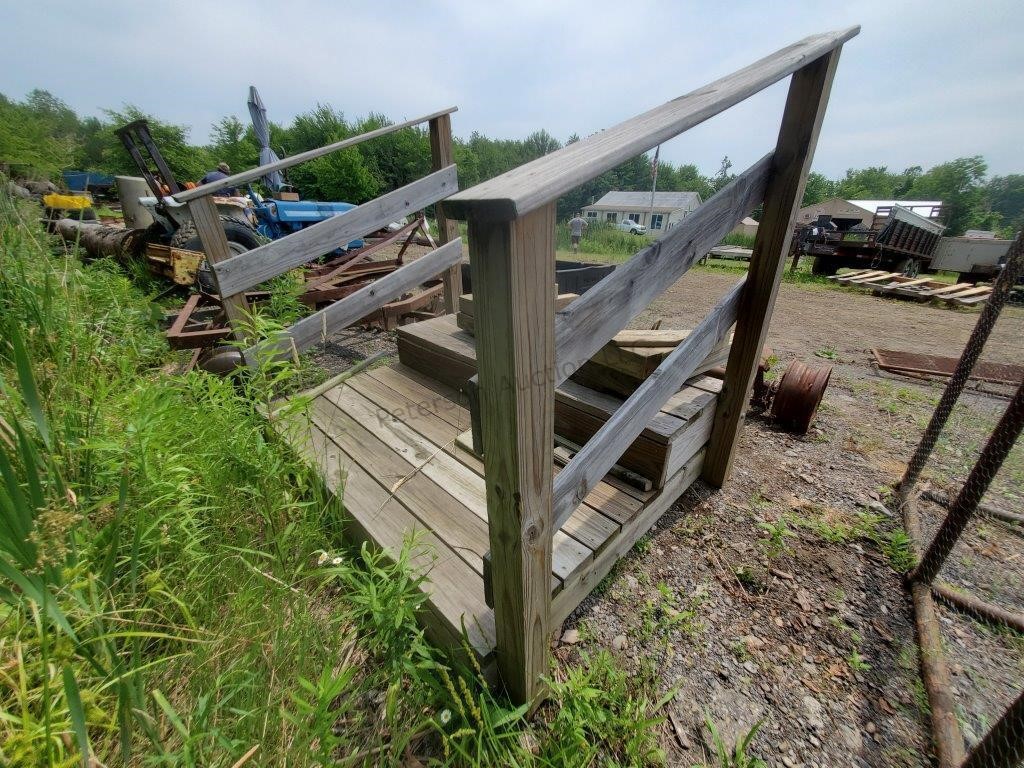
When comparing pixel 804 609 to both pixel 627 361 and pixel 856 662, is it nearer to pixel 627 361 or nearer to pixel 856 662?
pixel 856 662

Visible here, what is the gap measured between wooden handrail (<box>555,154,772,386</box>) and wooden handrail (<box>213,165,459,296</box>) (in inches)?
73.0

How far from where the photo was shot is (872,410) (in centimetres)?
324

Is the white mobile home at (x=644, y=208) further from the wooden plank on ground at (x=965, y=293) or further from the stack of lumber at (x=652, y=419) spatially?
the stack of lumber at (x=652, y=419)

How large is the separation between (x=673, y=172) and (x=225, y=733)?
8267 cm

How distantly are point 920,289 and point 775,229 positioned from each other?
446 inches

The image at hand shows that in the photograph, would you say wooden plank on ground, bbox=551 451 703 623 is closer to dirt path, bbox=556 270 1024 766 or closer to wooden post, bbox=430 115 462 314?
dirt path, bbox=556 270 1024 766

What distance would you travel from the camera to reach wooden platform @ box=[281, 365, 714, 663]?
145 centimetres

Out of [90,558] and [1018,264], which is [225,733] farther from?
[1018,264]

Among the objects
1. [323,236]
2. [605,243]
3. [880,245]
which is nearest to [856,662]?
[323,236]

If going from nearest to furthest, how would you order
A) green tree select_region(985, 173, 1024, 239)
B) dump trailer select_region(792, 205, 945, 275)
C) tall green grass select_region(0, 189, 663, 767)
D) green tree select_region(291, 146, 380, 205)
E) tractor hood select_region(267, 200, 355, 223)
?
tall green grass select_region(0, 189, 663, 767) < tractor hood select_region(267, 200, 355, 223) < dump trailer select_region(792, 205, 945, 275) < green tree select_region(291, 146, 380, 205) < green tree select_region(985, 173, 1024, 239)

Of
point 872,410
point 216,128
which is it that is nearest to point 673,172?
point 216,128

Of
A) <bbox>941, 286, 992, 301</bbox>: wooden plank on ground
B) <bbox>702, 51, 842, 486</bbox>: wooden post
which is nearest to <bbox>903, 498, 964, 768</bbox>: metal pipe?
<bbox>702, 51, 842, 486</bbox>: wooden post

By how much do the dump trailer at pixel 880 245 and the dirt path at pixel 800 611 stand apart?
12395mm

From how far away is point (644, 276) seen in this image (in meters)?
1.15
